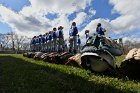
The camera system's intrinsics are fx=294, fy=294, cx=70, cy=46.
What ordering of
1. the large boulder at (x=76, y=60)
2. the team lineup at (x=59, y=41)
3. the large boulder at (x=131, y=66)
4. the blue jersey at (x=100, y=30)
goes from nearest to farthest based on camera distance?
1. the large boulder at (x=131, y=66)
2. the large boulder at (x=76, y=60)
3. the blue jersey at (x=100, y=30)
4. the team lineup at (x=59, y=41)

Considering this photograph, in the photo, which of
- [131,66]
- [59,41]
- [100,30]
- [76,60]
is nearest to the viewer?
[131,66]

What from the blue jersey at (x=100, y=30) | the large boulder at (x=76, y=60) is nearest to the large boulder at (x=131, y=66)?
the large boulder at (x=76, y=60)

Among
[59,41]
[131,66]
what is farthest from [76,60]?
[59,41]

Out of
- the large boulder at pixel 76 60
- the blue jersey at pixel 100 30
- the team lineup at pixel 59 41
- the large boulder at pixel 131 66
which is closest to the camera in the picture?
the large boulder at pixel 131 66

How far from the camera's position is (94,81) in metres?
8.41

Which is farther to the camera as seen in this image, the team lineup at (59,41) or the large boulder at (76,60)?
the team lineup at (59,41)

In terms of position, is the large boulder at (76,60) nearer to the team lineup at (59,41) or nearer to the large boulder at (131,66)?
the team lineup at (59,41)

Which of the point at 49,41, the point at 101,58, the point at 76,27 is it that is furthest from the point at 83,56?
the point at 49,41

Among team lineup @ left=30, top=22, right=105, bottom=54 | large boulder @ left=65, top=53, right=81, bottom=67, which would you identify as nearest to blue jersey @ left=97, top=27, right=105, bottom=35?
team lineup @ left=30, top=22, right=105, bottom=54

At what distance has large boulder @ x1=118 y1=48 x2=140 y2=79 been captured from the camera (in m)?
8.52

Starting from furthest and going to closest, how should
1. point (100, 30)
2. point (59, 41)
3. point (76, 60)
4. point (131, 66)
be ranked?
point (59, 41) < point (100, 30) < point (76, 60) < point (131, 66)

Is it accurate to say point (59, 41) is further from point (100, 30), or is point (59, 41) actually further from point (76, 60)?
point (76, 60)

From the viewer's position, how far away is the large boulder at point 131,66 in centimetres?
852

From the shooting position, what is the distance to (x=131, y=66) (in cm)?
870
